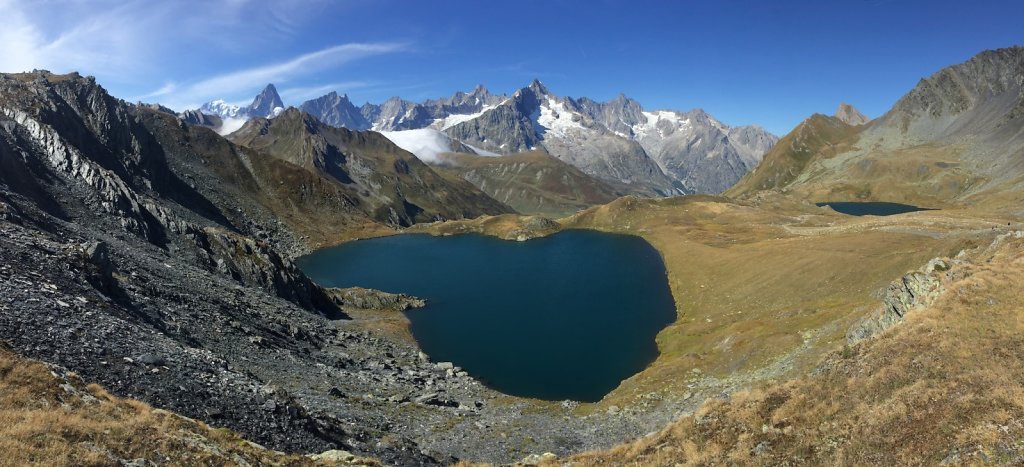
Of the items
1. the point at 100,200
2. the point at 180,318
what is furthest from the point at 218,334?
the point at 100,200

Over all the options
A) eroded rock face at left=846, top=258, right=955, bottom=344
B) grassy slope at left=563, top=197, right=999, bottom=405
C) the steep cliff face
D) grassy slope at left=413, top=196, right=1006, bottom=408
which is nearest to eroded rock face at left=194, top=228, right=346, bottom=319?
the steep cliff face

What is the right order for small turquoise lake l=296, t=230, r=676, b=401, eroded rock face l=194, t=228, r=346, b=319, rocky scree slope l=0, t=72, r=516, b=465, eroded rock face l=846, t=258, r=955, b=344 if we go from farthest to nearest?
eroded rock face l=194, t=228, r=346, b=319 < small turquoise lake l=296, t=230, r=676, b=401 < eroded rock face l=846, t=258, r=955, b=344 < rocky scree slope l=0, t=72, r=516, b=465

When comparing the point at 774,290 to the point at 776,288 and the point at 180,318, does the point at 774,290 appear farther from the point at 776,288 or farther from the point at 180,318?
the point at 180,318

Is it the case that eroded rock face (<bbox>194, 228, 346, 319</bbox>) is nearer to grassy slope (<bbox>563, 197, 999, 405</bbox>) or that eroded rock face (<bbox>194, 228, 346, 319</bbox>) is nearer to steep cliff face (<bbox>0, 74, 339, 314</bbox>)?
steep cliff face (<bbox>0, 74, 339, 314</bbox>)

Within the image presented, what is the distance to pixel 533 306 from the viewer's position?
10469 centimetres

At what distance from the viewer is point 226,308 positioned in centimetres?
6075

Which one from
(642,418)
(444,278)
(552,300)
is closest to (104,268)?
(642,418)

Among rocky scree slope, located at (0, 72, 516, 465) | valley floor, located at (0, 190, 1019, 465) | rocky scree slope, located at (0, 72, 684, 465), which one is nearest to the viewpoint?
rocky scree slope, located at (0, 72, 516, 465)

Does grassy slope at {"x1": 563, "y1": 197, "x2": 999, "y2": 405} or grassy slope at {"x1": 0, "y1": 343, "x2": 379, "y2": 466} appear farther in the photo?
grassy slope at {"x1": 563, "y1": 197, "x2": 999, "y2": 405}

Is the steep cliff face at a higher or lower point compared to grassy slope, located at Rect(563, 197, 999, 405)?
higher

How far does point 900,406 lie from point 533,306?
83.1 meters

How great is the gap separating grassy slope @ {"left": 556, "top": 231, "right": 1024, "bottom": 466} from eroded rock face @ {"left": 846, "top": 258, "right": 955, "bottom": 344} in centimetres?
477

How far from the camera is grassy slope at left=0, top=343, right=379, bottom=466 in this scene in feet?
54.6

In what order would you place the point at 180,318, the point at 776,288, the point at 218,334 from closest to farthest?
the point at 180,318 → the point at 218,334 → the point at 776,288
